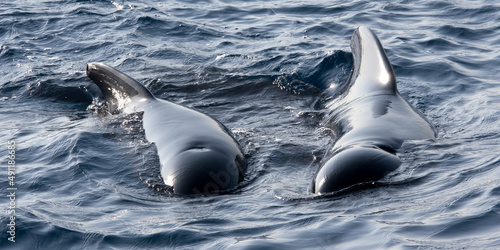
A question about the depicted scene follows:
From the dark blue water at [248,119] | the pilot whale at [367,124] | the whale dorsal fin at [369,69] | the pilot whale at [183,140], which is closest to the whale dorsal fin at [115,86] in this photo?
the pilot whale at [183,140]

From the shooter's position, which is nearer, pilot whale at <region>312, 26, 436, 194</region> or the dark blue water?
the dark blue water

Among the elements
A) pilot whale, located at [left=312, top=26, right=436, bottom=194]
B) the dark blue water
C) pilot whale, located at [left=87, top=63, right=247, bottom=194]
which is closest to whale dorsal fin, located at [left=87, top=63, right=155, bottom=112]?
pilot whale, located at [left=87, top=63, right=247, bottom=194]

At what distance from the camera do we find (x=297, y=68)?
1423 centimetres

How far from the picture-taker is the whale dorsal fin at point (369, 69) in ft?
35.6

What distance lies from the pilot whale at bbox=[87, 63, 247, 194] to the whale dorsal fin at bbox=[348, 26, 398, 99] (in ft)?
6.83

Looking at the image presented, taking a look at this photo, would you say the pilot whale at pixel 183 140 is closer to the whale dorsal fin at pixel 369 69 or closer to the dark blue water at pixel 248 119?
the dark blue water at pixel 248 119

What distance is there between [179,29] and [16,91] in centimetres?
454

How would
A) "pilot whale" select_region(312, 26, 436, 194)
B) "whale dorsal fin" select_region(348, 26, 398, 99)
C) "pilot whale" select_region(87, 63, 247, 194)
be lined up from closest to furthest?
1. "pilot whale" select_region(312, 26, 436, 194)
2. "pilot whale" select_region(87, 63, 247, 194)
3. "whale dorsal fin" select_region(348, 26, 398, 99)

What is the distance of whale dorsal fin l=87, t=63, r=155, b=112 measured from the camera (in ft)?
38.2

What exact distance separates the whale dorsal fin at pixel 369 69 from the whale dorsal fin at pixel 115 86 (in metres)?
2.92

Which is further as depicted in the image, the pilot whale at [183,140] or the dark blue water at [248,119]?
the pilot whale at [183,140]

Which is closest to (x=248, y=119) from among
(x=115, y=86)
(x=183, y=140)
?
(x=115, y=86)

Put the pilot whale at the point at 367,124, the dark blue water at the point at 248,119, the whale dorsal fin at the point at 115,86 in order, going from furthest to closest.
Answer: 1. the whale dorsal fin at the point at 115,86
2. the pilot whale at the point at 367,124
3. the dark blue water at the point at 248,119

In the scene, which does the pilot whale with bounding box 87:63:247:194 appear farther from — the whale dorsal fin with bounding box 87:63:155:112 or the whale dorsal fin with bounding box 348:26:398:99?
the whale dorsal fin with bounding box 348:26:398:99
